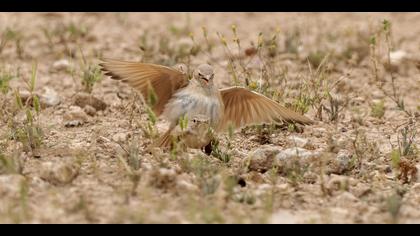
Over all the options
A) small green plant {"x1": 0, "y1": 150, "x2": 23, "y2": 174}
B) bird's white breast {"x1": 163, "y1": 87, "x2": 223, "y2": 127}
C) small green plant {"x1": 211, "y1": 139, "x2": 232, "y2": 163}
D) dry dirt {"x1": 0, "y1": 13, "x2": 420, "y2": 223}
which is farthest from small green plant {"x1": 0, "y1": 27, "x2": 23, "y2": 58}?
small green plant {"x1": 211, "y1": 139, "x2": 232, "y2": 163}

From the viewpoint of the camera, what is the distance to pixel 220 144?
22.0ft

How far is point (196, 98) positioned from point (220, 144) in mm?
470

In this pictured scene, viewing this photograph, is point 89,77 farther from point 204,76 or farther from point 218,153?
point 218,153

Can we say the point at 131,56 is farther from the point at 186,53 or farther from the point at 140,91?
the point at 140,91

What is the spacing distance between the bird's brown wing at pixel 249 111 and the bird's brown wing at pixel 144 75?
0.37 metres

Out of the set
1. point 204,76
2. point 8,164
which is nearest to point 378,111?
point 204,76

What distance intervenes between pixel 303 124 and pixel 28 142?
2.01 metres

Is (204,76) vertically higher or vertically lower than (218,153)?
higher

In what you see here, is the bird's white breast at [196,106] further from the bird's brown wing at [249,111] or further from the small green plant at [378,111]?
the small green plant at [378,111]

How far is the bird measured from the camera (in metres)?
6.40

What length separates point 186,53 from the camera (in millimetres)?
8898

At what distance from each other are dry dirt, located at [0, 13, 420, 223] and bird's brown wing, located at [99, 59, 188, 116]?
1.12 ft

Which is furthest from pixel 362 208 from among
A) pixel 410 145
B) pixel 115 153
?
pixel 115 153

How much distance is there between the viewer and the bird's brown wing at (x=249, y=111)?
21.3 feet
